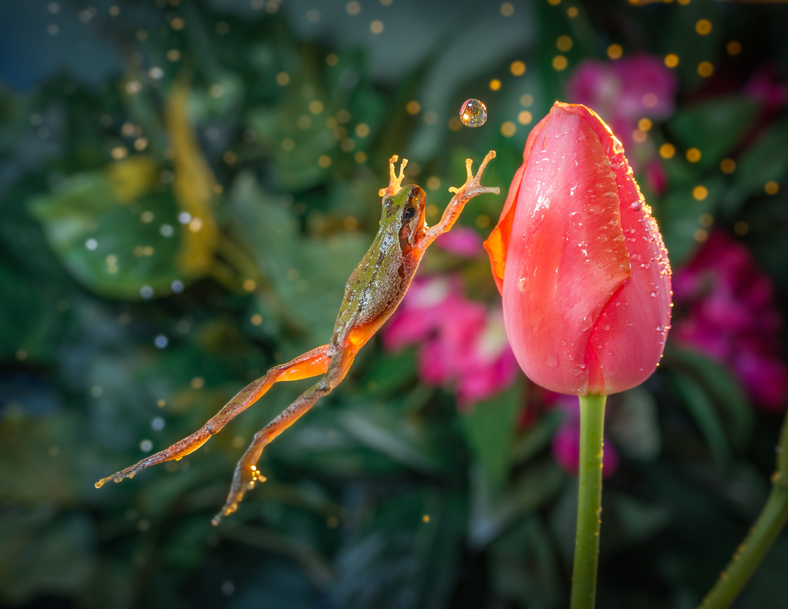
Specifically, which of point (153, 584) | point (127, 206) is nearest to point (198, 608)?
point (153, 584)

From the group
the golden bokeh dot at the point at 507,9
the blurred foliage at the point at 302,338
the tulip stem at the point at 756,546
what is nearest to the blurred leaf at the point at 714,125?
the blurred foliage at the point at 302,338

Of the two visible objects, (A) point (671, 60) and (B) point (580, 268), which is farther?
(A) point (671, 60)

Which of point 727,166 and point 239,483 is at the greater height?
point 239,483

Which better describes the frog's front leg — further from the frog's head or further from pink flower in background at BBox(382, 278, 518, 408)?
pink flower in background at BBox(382, 278, 518, 408)

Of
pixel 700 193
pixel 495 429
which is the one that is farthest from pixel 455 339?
pixel 700 193

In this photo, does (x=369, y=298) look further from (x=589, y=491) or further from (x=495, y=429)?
(x=495, y=429)
